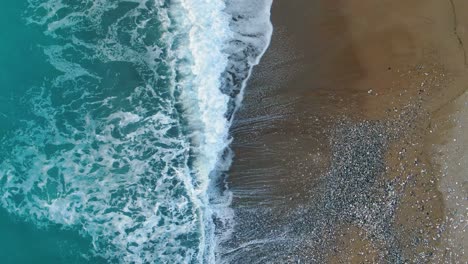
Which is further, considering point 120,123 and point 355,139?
point 120,123

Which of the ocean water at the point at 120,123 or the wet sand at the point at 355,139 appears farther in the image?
the ocean water at the point at 120,123

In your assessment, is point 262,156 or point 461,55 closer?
point 262,156

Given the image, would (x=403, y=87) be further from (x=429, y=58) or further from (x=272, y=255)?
(x=272, y=255)

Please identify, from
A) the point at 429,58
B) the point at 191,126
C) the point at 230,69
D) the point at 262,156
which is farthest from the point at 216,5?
the point at 429,58

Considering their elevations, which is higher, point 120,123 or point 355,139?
point 120,123
